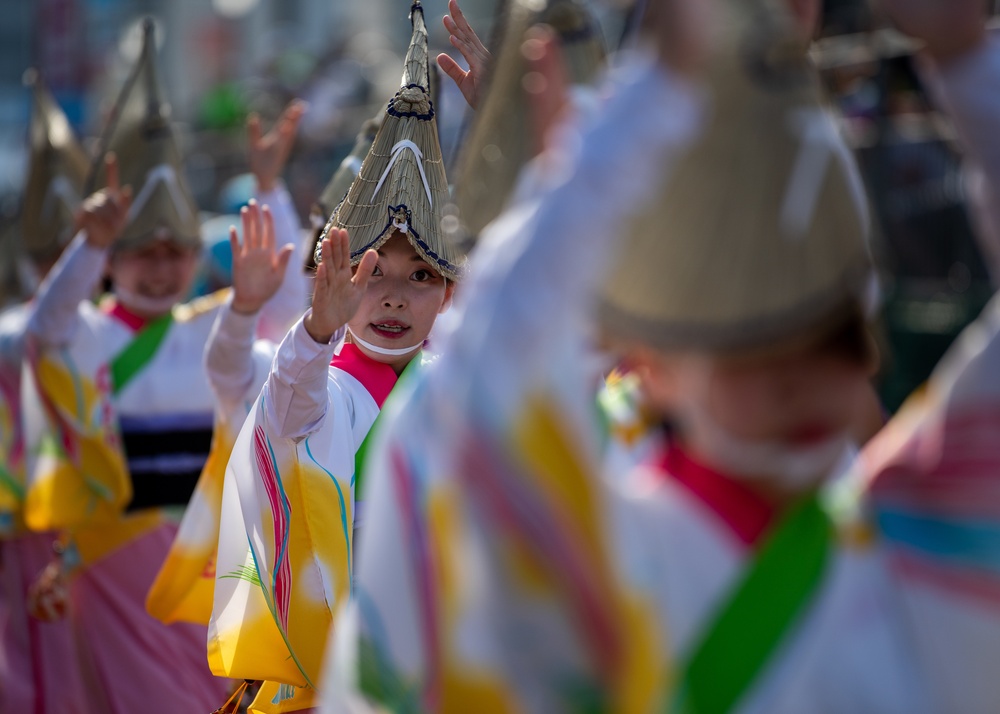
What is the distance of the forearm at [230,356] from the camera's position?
3.82m

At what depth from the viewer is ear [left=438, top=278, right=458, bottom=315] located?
349cm

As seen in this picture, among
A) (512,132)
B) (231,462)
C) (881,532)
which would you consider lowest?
(231,462)

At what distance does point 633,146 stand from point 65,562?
4.23 m

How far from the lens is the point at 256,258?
3568 millimetres

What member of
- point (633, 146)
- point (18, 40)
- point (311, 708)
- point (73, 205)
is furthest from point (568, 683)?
point (18, 40)

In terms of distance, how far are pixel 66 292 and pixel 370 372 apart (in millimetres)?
1950

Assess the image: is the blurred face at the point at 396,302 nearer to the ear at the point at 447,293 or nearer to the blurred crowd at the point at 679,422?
the ear at the point at 447,293

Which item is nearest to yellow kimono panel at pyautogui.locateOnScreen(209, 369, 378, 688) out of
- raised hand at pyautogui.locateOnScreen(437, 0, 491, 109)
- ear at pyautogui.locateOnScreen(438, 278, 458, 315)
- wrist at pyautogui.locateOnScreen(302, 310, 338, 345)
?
wrist at pyautogui.locateOnScreen(302, 310, 338, 345)

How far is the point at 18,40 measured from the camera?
108 ft

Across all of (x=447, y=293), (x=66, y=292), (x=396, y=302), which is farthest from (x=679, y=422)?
(x=66, y=292)

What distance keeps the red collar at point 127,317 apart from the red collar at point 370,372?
2101 mm

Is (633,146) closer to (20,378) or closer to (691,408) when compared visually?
(691,408)

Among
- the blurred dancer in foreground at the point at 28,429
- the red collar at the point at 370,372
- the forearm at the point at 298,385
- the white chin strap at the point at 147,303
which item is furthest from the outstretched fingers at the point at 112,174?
the forearm at the point at 298,385

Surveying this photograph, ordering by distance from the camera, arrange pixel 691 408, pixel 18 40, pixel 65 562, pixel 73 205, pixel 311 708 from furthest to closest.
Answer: pixel 18 40, pixel 73 205, pixel 65 562, pixel 311 708, pixel 691 408
